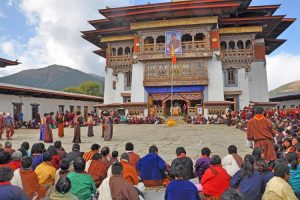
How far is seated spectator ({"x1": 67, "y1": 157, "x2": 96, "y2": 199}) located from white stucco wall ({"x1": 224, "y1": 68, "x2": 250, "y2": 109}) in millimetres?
24898

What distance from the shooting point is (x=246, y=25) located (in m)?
29.0

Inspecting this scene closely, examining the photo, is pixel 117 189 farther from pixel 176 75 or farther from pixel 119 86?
pixel 119 86

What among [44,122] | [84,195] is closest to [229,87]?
[44,122]

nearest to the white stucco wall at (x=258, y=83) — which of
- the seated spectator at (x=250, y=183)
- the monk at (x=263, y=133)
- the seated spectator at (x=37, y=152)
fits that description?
the monk at (x=263, y=133)

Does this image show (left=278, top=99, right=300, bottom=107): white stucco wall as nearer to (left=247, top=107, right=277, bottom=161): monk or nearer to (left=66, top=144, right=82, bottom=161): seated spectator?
(left=247, top=107, right=277, bottom=161): monk

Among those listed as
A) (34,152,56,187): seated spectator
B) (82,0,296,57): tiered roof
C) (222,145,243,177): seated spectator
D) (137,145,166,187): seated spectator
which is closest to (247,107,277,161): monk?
(222,145,243,177): seated spectator

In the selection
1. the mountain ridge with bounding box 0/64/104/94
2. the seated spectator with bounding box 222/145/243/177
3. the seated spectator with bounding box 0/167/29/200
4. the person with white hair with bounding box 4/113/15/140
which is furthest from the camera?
the mountain ridge with bounding box 0/64/104/94

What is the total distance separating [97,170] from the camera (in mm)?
5758

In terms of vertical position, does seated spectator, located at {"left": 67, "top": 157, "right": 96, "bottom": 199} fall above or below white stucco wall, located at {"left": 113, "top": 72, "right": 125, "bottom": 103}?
below

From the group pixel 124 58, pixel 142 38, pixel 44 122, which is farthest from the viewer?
pixel 124 58

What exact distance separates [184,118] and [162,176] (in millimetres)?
19335

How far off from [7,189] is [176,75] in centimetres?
2461

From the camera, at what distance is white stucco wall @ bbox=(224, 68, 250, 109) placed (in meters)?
27.6

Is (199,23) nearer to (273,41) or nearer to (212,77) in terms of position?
(212,77)
